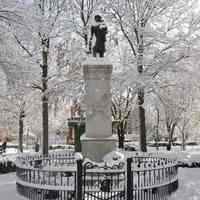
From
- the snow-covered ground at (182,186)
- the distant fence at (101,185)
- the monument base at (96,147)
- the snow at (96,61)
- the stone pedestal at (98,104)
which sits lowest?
the snow-covered ground at (182,186)

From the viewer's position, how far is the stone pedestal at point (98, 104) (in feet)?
39.5

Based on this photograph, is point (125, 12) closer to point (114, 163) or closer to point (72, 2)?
point (72, 2)

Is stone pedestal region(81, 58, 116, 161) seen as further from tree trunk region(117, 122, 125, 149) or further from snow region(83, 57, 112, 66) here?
tree trunk region(117, 122, 125, 149)

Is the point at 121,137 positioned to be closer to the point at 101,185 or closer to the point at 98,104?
the point at 98,104

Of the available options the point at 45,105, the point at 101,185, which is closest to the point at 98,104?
the point at 101,185

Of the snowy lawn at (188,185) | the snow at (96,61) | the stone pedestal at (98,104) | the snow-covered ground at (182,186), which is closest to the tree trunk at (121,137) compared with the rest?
the snowy lawn at (188,185)

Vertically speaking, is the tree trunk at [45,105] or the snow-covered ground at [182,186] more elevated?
the tree trunk at [45,105]

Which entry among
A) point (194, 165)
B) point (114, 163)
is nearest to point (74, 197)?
point (114, 163)

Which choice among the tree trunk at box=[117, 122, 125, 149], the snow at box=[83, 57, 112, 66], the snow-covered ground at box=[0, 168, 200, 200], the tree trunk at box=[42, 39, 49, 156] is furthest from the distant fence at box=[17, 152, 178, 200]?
the tree trunk at box=[117, 122, 125, 149]

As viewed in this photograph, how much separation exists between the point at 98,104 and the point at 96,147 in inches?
62.8

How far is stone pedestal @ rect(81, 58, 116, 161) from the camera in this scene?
39.5ft

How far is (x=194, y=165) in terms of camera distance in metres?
17.8

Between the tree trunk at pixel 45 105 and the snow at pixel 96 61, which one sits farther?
the tree trunk at pixel 45 105

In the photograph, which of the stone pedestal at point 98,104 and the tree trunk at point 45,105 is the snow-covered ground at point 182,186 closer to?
the stone pedestal at point 98,104
